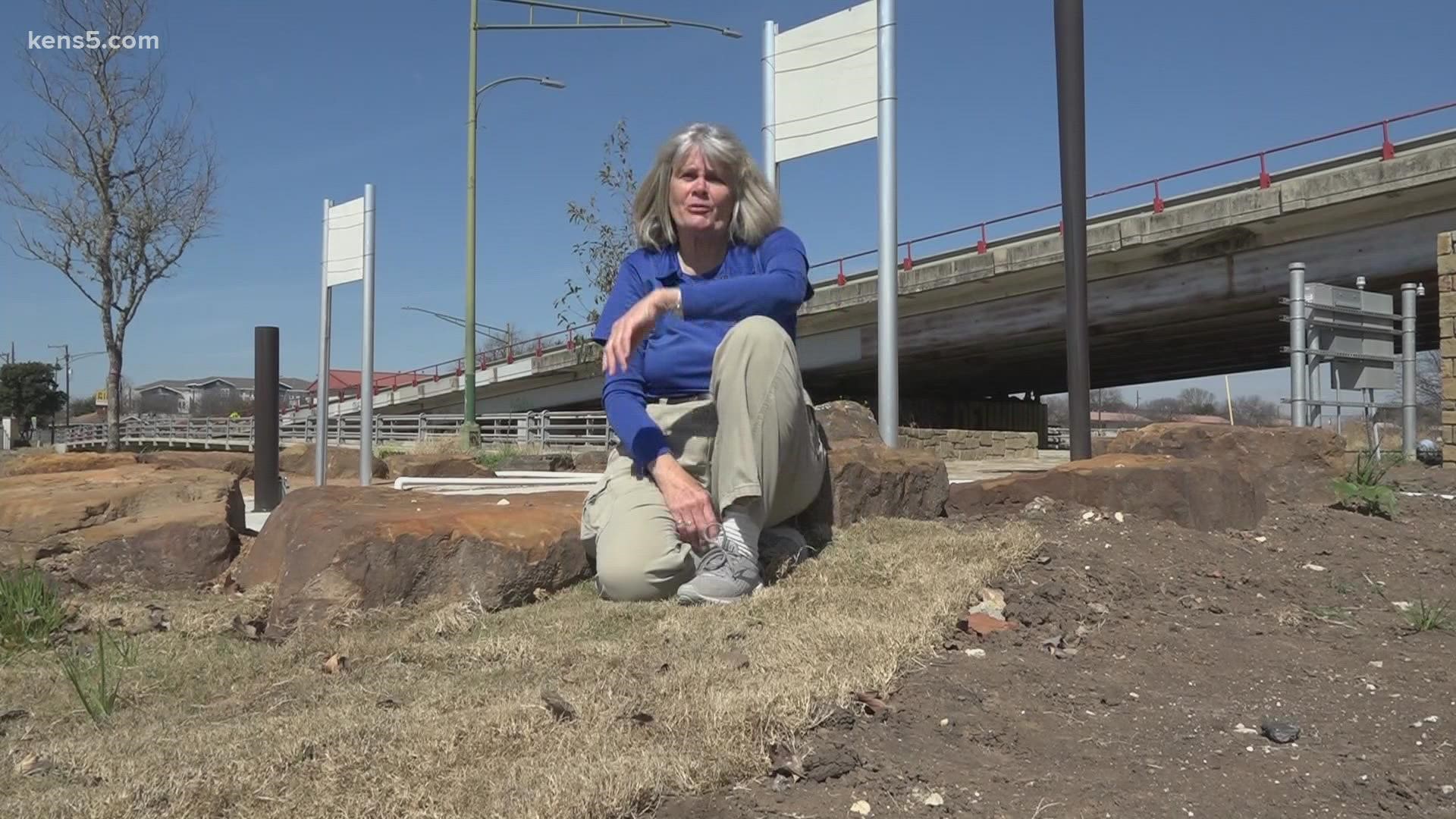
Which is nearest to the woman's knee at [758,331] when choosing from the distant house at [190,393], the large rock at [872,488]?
the large rock at [872,488]

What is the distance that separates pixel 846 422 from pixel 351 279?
14.0ft

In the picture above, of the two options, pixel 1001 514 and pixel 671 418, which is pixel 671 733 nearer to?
pixel 671 418

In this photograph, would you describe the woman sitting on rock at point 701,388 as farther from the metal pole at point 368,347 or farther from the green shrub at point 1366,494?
the metal pole at point 368,347

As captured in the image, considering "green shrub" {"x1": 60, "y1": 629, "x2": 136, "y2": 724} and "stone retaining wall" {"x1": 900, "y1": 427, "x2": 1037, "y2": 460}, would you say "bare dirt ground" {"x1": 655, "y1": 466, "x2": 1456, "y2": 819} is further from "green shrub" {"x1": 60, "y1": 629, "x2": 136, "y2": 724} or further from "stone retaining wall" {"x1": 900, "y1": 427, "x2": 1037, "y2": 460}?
"stone retaining wall" {"x1": 900, "y1": 427, "x2": 1037, "y2": 460}

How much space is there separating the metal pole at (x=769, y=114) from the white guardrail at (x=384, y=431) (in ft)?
36.3

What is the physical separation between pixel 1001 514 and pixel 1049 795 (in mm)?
2608

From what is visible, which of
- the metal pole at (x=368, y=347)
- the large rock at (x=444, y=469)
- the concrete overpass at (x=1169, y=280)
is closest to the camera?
the metal pole at (x=368, y=347)

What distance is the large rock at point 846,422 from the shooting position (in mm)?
5449

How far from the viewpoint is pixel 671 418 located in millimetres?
3035

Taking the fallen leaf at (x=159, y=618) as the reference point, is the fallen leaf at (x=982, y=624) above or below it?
above

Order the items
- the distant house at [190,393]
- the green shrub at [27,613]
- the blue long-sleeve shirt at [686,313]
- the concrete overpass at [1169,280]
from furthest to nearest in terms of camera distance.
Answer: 1. the distant house at [190,393]
2. the concrete overpass at [1169,280]
3. the green shrub at [27,613]
4. the blue long-sleeve shirt at [686,313]

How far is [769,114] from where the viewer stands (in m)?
5.62

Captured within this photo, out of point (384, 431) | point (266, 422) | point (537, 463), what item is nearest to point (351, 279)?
point (266, 422)

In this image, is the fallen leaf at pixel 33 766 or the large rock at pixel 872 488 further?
the large rock at pixel 872 488
